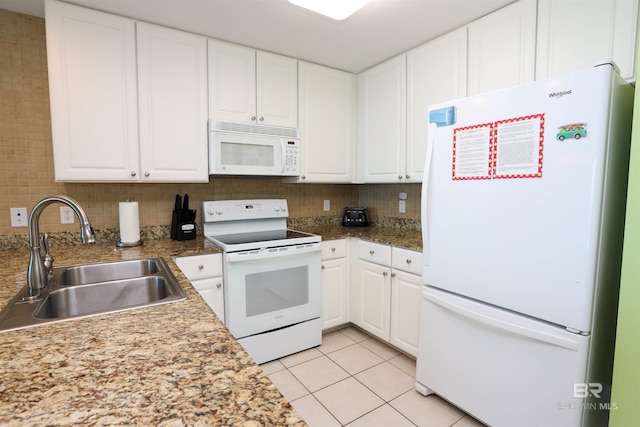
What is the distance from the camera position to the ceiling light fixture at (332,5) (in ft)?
5.33

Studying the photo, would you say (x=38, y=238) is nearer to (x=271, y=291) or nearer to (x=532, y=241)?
(x=271, y=291)

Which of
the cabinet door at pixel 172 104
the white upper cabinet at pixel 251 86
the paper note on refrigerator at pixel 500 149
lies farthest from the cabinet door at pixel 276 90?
the paper note on refrigerator at pixel 500 149

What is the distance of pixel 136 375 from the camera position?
2.20ft

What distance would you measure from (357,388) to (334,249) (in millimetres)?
982

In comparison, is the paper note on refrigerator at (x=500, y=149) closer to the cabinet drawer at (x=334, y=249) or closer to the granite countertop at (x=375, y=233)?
the granite countertop at (x=375, y=233)

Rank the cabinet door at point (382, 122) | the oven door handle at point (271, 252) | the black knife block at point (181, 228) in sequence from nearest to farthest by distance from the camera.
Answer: the oven door handle at point (271, 252), the black knife block at point (181, 228), the cabinet door at point (382, 122)

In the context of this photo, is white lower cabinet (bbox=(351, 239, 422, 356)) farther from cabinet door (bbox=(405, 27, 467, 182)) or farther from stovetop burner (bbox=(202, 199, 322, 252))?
cabinet door (bbox=(405, 27, 467, 182))

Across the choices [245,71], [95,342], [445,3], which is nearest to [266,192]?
[245,71]

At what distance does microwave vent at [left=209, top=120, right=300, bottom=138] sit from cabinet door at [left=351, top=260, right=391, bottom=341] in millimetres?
1145

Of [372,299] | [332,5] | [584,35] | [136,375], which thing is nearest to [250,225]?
[372,299]

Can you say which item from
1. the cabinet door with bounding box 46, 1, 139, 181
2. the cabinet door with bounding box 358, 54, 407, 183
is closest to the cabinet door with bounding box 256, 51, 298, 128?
the cabinet door with bounding box 358, 54, 407, 183

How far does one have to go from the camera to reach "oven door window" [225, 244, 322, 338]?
6.96 feet

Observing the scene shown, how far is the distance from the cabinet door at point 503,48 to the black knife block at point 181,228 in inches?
81.1

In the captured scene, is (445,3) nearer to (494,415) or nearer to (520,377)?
(520,377)
